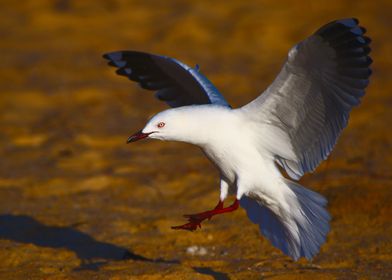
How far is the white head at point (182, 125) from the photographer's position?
603cm

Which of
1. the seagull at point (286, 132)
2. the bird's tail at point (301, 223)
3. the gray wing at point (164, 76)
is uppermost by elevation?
the gray wing at point (164, 76)

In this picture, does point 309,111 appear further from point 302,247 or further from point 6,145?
point 6,145

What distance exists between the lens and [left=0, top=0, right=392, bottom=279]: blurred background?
690 centimetres

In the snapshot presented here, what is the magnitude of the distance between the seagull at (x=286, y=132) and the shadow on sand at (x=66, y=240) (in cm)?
102

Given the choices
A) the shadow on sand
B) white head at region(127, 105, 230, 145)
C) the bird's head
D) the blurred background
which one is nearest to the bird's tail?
the blurred background

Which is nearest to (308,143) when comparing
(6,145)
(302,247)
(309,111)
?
(309,111)

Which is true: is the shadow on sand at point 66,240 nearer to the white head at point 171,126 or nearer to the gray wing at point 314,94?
the white head at point 171,126

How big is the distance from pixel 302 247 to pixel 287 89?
45.4 inches

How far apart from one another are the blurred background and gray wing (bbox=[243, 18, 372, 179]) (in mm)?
891

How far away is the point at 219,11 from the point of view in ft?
50.1

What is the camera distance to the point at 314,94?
5969 millimetres

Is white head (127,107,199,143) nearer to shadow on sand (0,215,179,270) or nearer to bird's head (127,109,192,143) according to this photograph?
bird's head (127,109,192,143)

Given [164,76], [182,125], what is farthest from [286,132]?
[164,76]

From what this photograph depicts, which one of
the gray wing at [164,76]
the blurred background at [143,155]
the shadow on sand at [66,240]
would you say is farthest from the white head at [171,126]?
the shadow on sand at [66,240]
